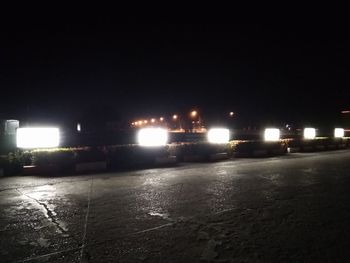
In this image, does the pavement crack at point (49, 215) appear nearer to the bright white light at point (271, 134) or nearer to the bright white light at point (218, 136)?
the bright white light at point (218, 136)

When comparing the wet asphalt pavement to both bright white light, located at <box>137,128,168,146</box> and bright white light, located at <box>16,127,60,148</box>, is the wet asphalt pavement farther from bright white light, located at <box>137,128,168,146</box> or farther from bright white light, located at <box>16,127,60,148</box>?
bright white light, located at <box>137,128,168,146</box>

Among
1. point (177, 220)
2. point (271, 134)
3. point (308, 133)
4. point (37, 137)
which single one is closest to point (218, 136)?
point (271, 134)

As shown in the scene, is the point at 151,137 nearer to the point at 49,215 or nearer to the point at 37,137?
the point at 37,137

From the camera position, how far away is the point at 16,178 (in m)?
12.4

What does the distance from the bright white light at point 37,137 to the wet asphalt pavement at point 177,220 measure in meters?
4.12

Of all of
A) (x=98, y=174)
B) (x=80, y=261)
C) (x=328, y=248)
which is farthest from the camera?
(x=98, y=174)

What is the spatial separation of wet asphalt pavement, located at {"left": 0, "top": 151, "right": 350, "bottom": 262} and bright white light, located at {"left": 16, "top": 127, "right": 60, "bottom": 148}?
412cm

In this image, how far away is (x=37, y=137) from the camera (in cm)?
1525

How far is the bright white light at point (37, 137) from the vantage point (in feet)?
49.0

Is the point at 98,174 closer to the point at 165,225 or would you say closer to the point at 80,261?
the point at 165,225

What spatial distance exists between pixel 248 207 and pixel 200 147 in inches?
462

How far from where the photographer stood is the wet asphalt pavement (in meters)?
4.70

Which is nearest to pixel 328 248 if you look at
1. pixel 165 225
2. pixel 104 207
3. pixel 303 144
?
pixel 165 225

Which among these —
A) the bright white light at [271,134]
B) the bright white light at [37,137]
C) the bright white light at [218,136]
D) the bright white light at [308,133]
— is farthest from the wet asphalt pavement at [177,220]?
the bright white light at [308,133]
